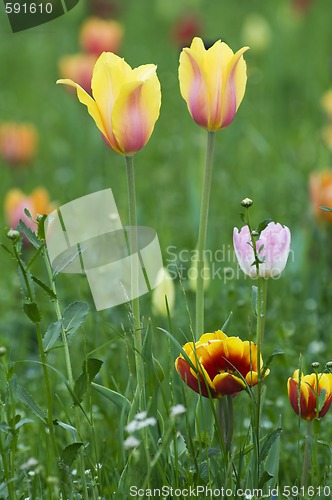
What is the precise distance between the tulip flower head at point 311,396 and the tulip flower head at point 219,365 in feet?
0.17

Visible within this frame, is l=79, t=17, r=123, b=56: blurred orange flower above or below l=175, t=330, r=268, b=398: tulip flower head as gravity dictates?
above

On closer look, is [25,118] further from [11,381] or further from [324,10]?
[11,381]

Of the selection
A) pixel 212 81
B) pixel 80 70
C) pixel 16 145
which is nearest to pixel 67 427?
pixel 212 81

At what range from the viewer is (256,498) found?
2.85 feet

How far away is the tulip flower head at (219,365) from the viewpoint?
2.84ft

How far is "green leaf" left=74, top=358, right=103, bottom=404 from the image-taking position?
88 centimetres

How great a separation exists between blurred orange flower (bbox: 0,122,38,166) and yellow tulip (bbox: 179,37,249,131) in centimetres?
151

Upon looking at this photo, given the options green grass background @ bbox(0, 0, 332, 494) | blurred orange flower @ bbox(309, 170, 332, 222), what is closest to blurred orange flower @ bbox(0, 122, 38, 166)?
green grass background @ bbox(0, 0, 332, 494)

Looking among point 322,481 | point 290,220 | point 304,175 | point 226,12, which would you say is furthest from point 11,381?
point 226,12

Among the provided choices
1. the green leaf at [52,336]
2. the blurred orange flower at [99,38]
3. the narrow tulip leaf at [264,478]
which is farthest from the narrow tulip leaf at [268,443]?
the blurred orange flower at [99,38]

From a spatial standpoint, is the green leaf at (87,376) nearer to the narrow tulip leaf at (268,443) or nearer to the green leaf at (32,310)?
the green leaf at (32,310)

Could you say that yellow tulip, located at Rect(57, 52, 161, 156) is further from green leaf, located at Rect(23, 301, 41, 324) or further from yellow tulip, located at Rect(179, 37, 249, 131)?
green leaf, located at Rect(23, 301, 41, 324)

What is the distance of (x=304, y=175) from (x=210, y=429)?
135 centimetres

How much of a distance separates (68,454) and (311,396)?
257mm
